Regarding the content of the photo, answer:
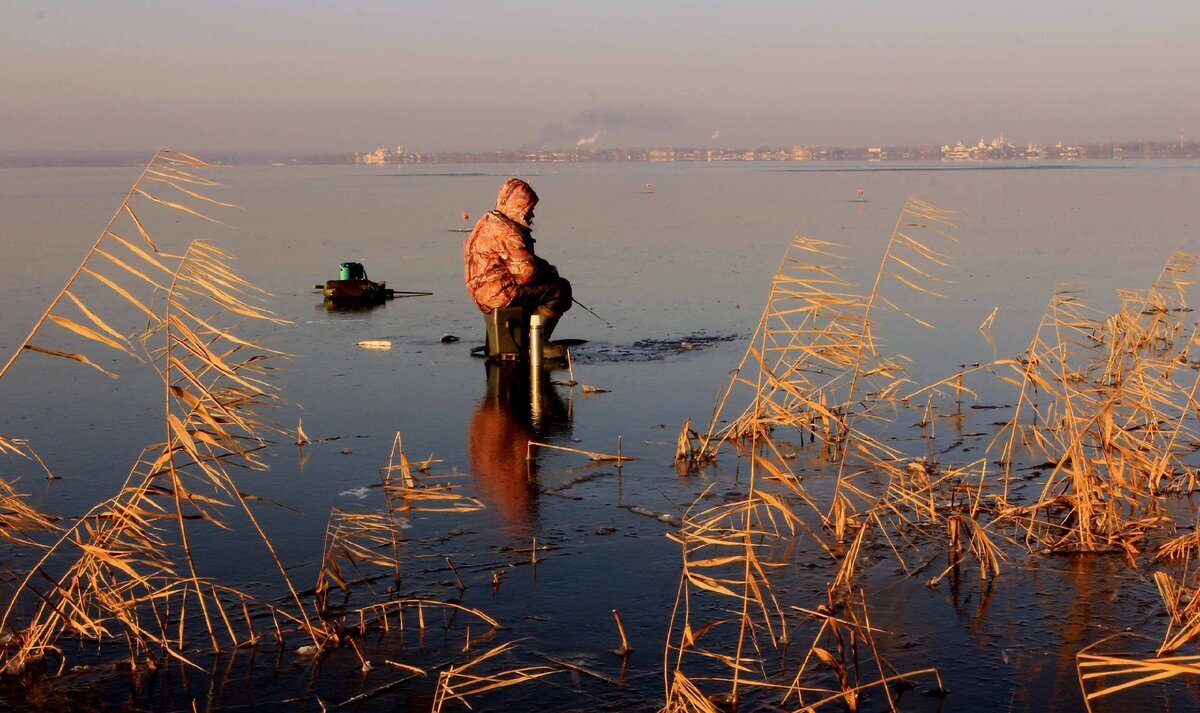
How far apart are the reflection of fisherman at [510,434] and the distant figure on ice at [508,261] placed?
94 cm

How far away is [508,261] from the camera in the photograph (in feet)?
52.9

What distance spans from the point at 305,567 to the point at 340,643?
1369 mm

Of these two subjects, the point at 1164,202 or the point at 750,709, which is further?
the point at 1164,202

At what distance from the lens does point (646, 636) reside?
7242 millimetres

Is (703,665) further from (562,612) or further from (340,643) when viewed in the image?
(340,643)

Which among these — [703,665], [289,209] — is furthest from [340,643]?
[289,209]

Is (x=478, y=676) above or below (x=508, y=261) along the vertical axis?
below

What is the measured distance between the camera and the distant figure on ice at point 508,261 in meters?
16.1

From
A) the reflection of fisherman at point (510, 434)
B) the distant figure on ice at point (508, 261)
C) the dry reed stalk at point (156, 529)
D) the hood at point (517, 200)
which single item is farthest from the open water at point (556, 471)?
the hood at point (517, 200)

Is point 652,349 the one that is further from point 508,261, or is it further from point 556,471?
point 556,471

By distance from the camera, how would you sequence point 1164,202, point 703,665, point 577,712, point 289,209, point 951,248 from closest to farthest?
point 577,712, point 703,665, point 951,248, point 1164,202, point 289,209

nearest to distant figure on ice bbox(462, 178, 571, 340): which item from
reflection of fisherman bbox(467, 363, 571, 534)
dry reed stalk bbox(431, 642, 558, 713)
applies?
reflection of fisherman bbox(467, 363, 571, 534)

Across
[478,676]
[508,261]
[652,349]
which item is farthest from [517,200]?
[478,676]

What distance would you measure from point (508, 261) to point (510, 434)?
433cm
